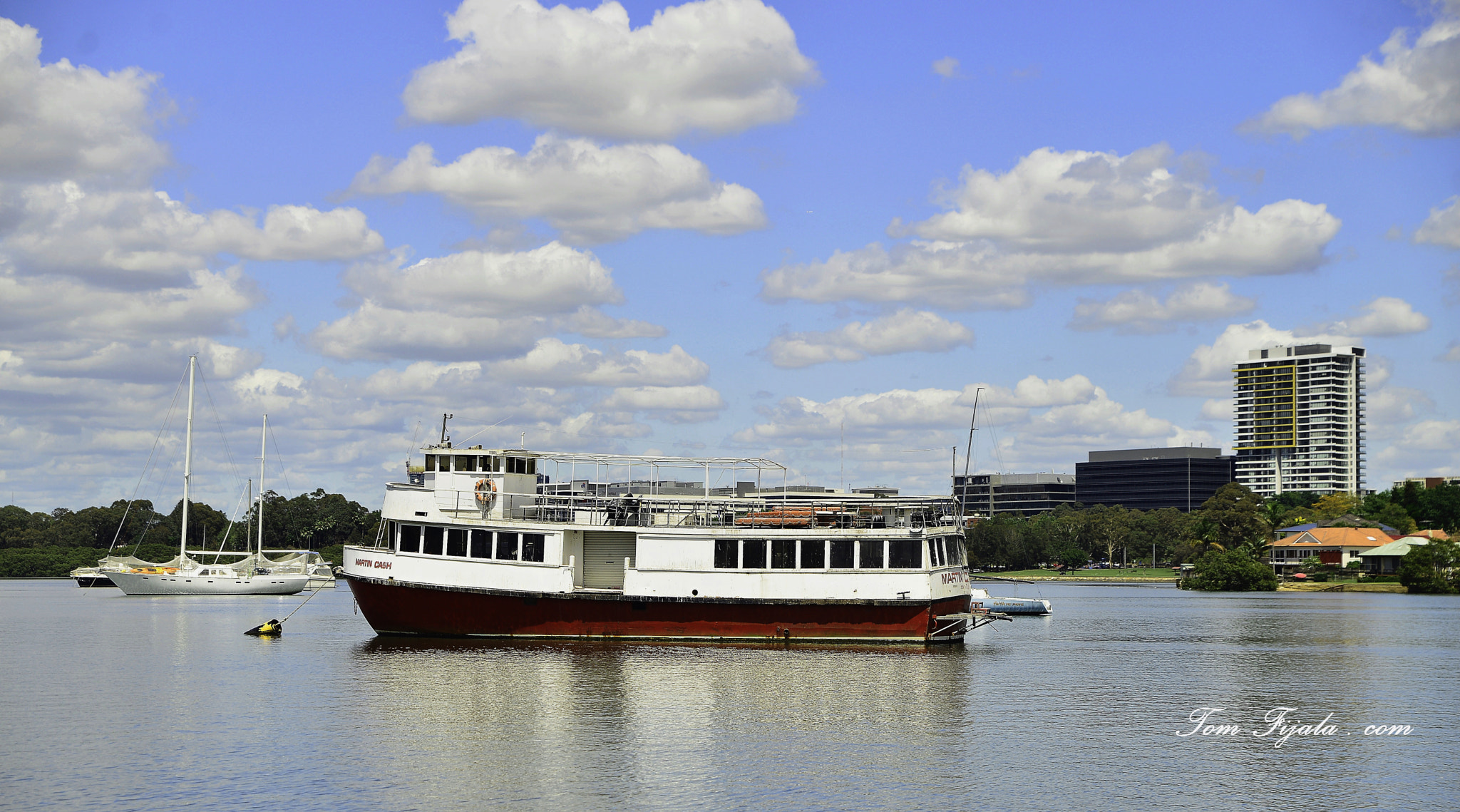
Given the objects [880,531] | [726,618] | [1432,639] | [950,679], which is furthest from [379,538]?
[1432,639]

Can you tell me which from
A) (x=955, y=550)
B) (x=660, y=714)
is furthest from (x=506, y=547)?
(x=955, y=550)

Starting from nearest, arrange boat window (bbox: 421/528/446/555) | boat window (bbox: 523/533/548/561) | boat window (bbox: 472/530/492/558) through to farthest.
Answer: boat window (bbox: 523/533/548/561), boat window (bbox: 472/530/492/558), boat window (bbox: 421/528/446/555)

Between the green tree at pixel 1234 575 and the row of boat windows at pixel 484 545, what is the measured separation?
113949 mm

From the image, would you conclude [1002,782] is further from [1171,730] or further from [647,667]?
[647,667]

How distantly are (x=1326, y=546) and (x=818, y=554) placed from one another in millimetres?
127217

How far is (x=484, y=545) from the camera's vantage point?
184ft

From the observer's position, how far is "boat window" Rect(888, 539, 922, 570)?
5584 centimetres

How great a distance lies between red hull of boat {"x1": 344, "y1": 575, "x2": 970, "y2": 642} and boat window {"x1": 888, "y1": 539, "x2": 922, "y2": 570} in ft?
5.29

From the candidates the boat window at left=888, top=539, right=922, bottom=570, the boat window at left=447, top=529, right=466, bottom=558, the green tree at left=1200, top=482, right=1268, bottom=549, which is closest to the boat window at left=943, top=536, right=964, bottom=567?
the boat window at left=888, top=539, right=922, bottom=570

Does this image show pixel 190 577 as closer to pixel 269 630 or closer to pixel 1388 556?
pixel 269 630

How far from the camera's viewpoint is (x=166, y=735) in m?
34.3

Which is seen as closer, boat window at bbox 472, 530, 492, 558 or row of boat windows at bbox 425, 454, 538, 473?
boat window at bbox 472, 530, 492, 558
